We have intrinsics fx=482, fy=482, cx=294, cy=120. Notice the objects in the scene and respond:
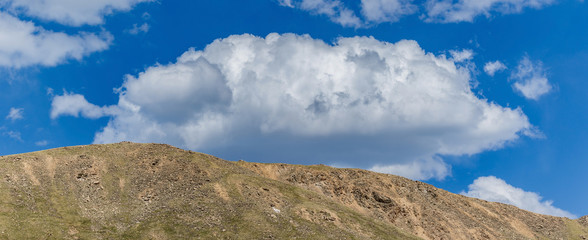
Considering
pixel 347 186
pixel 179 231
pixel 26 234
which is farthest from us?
pixel 347 186

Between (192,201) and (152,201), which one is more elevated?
(192,201)

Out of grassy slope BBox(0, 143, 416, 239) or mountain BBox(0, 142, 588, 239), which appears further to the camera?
mountain BBox(0, 142, 588, 239)

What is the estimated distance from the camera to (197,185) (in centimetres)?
8619

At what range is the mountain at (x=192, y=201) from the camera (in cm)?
7144

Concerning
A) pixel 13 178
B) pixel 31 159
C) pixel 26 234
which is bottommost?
pixel 26 234

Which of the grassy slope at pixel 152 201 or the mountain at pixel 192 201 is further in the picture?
the mountain at pixel 192 201

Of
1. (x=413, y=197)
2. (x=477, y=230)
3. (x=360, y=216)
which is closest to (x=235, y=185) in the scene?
(x=360, y=216)

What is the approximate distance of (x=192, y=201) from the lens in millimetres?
80438

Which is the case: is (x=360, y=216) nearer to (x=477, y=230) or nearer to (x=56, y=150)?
(x=477, y=230)

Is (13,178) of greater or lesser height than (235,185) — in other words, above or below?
below

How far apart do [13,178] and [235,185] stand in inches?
1414

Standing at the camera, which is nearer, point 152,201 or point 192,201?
point 192,201

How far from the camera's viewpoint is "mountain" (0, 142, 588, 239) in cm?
7144

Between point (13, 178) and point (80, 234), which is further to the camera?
point (13, 178)
